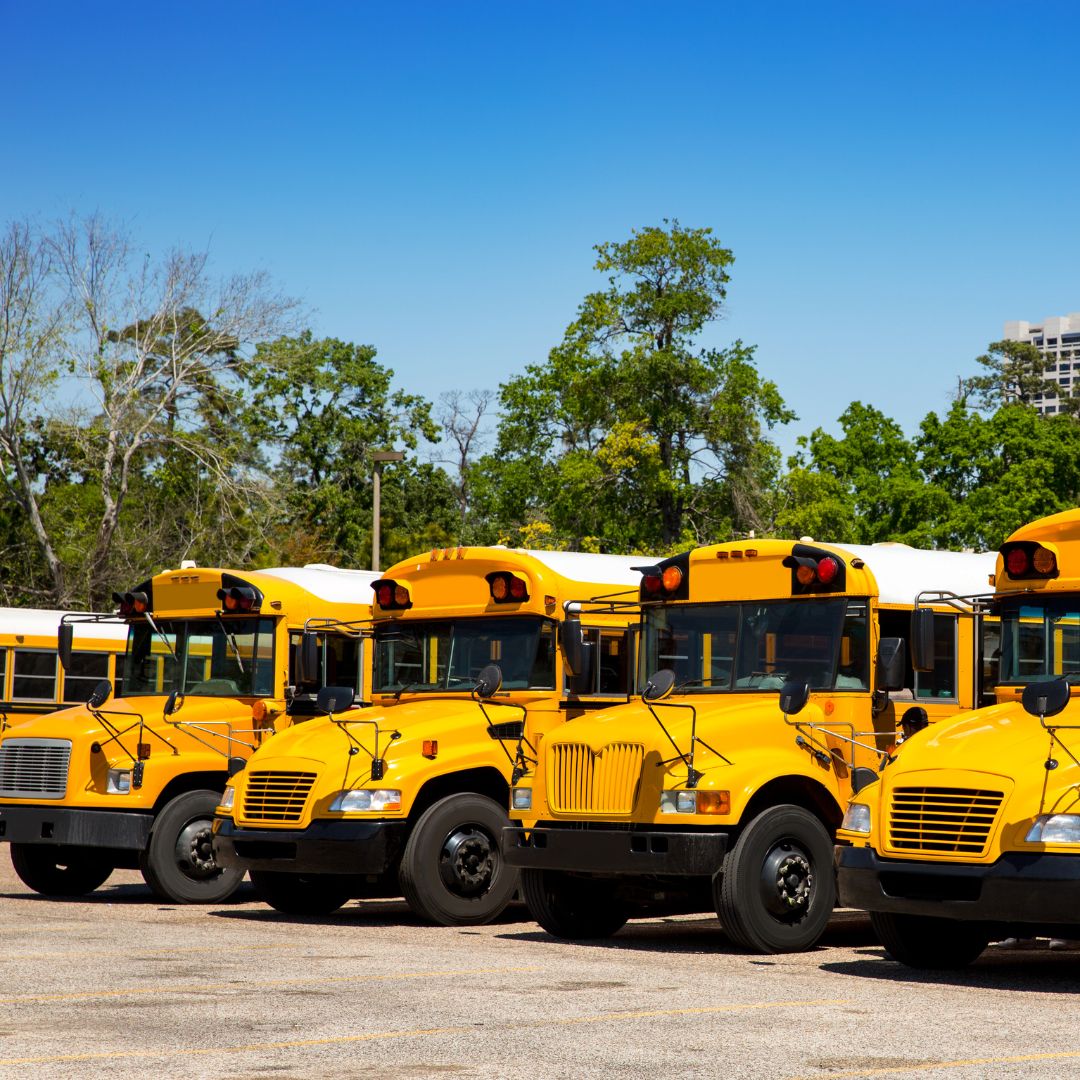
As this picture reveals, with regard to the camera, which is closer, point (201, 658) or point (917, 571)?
point (917, 571)

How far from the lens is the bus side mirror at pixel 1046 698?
10.8 m

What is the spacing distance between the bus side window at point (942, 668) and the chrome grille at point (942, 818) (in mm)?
2616

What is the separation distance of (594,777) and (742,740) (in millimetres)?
983

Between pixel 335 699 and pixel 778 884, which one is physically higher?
pixel 335 699

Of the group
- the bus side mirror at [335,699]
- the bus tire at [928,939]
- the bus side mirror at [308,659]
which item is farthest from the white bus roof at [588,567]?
the bus tire at [928,939]

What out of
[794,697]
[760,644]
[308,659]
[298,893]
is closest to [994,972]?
[794,697]

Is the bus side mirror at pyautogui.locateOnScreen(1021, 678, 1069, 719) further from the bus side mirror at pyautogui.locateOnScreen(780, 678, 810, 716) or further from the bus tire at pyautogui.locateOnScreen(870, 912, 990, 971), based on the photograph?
the bus side mirror at pyautogui.locateOnScreen(780, 678, 810, 716)

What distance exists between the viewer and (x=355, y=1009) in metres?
9.42

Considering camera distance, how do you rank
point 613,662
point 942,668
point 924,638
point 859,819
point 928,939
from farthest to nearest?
1. point 613,662
2. point 942,668
3. point 924,638
4. point 928,939
5. point 859,819

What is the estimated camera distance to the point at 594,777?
1269cm

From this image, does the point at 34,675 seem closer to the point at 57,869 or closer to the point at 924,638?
the point at 57,869

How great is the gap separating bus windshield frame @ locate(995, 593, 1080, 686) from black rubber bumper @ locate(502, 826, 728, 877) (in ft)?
6.66

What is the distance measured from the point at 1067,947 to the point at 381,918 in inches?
199

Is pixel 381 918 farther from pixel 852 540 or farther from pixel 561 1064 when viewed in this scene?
pixel 852 540
